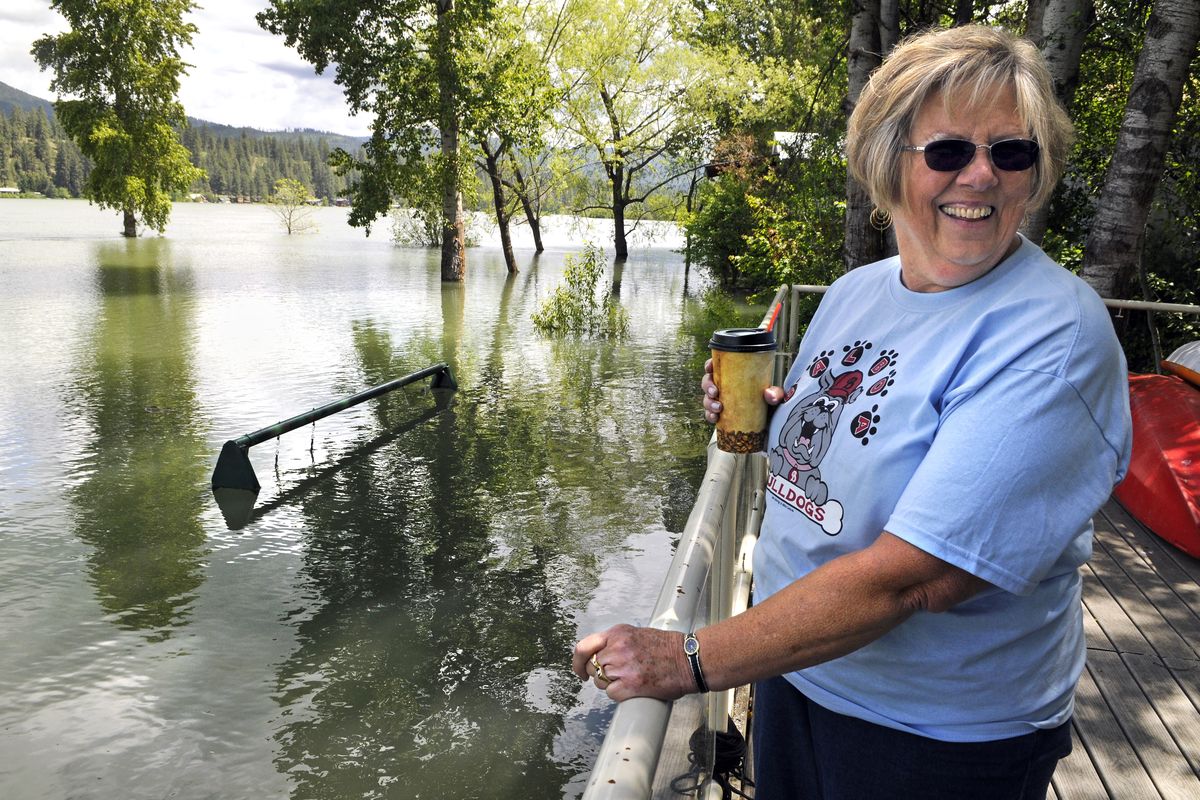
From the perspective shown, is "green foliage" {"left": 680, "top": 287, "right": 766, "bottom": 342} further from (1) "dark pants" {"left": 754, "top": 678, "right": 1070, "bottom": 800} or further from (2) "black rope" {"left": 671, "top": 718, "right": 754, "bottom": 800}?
(1) "dark pants" {"left": 754, "top": 678, "right": 1070, "bottom": 800}

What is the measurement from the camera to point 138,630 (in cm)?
589

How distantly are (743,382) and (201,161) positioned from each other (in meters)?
158

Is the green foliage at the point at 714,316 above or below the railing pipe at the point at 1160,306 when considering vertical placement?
below

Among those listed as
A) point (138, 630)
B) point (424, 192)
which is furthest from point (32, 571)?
point (424, 192)

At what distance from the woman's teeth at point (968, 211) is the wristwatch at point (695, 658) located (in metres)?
0.78

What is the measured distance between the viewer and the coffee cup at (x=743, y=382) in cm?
177

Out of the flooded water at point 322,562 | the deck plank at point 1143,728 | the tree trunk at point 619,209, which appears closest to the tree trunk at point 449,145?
the flooded water at point 322,562

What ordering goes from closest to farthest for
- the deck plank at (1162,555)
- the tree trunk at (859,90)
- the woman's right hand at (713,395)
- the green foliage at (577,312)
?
the woman's right hand at (713,395) < the deck plank at (1162,555) < the tree trunk at (859,90) < the green foliage at (577,312)

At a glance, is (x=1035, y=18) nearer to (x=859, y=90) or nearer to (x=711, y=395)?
(x=859, y=90)

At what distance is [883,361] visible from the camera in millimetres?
1445

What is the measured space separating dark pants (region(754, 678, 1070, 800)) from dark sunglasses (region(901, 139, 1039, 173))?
0.82 meters

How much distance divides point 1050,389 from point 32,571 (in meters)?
7.40

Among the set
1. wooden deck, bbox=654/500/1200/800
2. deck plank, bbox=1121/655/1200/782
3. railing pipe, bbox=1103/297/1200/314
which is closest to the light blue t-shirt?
wooden deck, bbox=654/500/1200/800

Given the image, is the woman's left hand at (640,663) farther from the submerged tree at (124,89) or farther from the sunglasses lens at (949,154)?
the submerged tree at (124,89)
